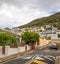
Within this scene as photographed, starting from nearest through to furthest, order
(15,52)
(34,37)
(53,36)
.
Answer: (15,52)
(34,37)
(53,36)

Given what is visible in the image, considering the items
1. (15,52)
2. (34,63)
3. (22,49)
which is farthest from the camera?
(22,49)

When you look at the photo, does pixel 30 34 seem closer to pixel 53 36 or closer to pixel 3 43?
pixel 3 43

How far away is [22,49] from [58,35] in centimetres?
9536

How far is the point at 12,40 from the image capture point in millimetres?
56656

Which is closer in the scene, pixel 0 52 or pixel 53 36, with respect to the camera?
pixel 0 52

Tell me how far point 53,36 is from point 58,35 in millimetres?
9203

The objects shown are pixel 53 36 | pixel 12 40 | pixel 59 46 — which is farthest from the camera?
pixel 53 36

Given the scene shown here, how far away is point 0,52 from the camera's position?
3762 cm

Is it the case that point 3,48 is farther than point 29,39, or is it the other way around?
point 29,39

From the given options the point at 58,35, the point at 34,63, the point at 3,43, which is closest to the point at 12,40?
the point at 3,43

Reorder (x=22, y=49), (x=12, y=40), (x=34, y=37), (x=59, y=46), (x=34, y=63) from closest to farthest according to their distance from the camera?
(x=34, y=63)
(x=22, y=49)
(x=12, y=40)
(x=59, y=46)
(x=34, y=37)

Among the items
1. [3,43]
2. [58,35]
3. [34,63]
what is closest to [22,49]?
[3,43]

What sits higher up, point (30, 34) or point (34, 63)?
point (30, 34)

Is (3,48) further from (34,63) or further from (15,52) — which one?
(34,63)
